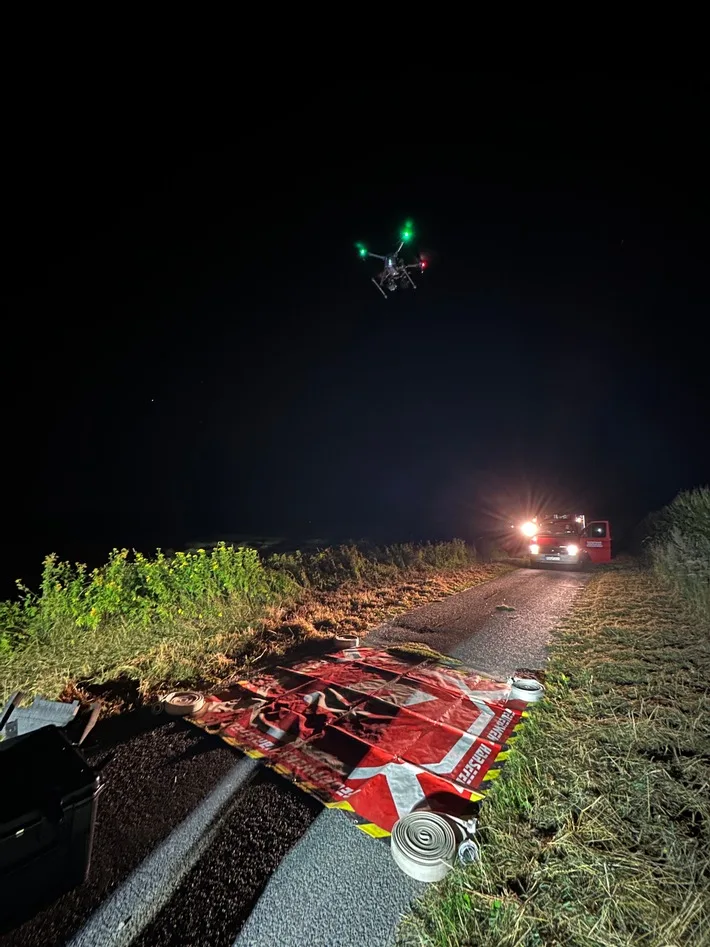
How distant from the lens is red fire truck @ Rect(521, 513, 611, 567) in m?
13.4

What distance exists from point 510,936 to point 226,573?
5420 mm

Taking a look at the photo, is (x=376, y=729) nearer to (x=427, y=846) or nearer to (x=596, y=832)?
(x=427, y=846)

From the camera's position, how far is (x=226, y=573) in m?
6.36

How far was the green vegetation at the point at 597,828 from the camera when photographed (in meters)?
1.77

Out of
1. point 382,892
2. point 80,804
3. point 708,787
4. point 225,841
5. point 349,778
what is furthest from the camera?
point 349,778

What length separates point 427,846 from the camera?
2.15 meters

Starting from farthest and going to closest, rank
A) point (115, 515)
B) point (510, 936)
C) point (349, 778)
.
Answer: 1. point (115, 515)
2. point (349, 778)
3. point (510, 936)

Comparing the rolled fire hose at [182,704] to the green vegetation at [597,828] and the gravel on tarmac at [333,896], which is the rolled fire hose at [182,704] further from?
the green vegetation at [597,828]

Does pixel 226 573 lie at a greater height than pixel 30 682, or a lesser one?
greater

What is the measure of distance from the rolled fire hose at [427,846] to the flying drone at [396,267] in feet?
35.3

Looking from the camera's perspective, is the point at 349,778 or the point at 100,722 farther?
the point at 100,722

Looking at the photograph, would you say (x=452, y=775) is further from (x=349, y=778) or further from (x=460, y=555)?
(x=460, y=555)

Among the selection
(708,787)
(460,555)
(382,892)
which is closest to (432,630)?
(708,787)

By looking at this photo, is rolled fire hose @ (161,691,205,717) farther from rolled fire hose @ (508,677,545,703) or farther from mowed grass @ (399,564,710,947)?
rolled fire hose @ (508,677,545,703)
